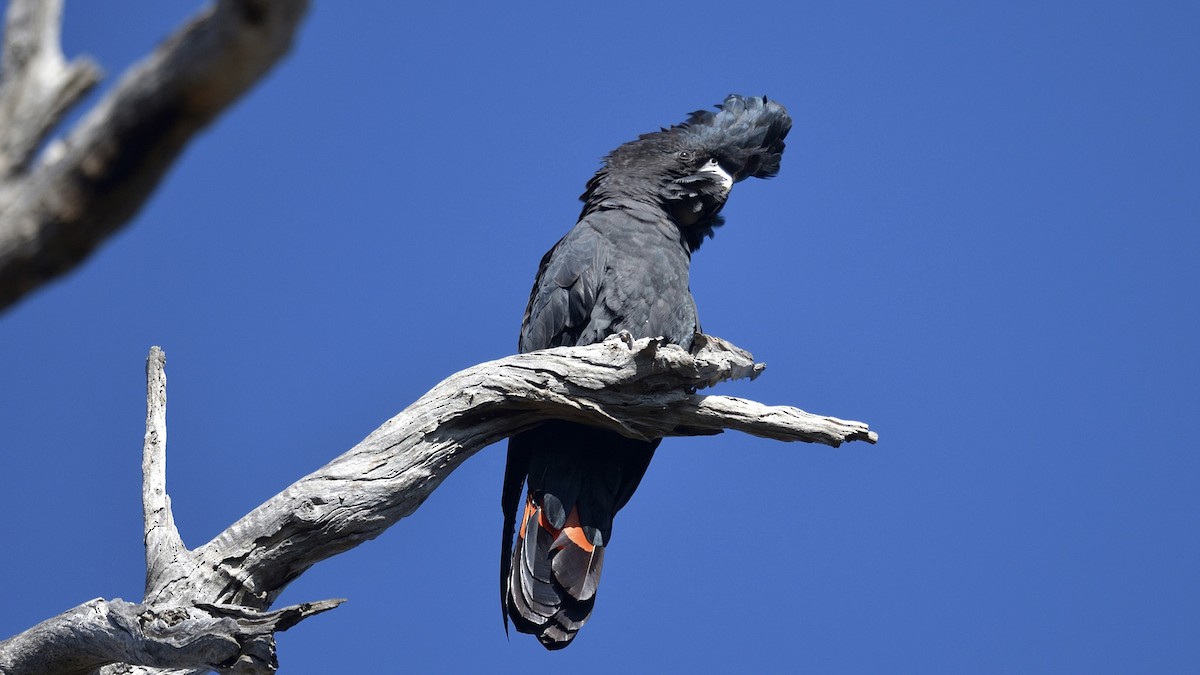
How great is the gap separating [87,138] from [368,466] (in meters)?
2.87

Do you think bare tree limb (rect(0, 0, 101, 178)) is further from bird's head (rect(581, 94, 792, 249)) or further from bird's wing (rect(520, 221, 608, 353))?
bird's head (rect(581, 94, 792, 249))

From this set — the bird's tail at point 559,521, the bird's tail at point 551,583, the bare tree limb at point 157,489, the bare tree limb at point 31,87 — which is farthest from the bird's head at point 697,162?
the bare tree limb at point 31,87

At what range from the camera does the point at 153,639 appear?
389 centimetres

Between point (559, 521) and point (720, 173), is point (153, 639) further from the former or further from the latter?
point (720, 173)

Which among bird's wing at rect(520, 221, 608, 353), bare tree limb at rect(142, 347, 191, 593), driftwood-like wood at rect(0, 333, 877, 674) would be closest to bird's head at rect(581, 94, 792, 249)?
bird's wing at rect(520, 221, 608, 353)

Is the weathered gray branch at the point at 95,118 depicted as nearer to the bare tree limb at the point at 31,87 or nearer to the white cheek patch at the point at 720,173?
the bare tree limb at the point at 31,87

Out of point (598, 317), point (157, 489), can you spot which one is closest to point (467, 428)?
point (598, 317)

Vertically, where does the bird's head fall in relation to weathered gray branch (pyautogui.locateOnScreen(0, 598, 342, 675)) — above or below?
above

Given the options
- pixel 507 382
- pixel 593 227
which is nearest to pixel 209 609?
pixel 507 382

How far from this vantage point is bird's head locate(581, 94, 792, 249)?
6520mm

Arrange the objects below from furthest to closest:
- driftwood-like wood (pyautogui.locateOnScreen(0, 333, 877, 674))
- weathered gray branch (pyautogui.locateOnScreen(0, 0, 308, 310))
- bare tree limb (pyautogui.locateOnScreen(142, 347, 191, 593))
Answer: bare tree limb (pyautogui.locateOnScreen(142, 347, 191, 593)) → driftwood-like wood (pyautogui.locateOnScreen(0, 333, 877, 674)) → weathered gray branch (pyautogui.locateOnScreen(0, 0, 308, 310))

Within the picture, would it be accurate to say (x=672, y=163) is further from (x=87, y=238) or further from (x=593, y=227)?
(x=87, y=238)

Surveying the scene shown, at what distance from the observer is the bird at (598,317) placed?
5586mm

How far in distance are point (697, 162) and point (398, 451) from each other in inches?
108
